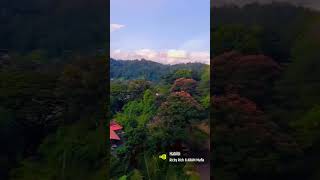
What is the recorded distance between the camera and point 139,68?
2385mm

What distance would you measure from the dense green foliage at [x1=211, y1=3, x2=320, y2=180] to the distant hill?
0.69 feet

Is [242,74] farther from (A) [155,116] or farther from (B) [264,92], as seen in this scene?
(A) [155,116]

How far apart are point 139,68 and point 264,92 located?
3.12 ft

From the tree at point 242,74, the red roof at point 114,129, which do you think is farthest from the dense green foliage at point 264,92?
the red roof at point 114,129

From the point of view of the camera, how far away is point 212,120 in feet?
7.73

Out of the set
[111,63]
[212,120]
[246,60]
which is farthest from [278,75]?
[111,63]

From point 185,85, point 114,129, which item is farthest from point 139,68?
point 114,129

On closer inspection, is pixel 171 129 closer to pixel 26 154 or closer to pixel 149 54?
pixel 149 54

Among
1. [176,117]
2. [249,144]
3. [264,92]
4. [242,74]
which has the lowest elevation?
[249,144]

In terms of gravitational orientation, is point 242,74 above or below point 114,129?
above

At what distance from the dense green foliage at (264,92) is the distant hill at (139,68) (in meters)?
0.21

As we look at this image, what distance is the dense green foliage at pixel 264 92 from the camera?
233 cm

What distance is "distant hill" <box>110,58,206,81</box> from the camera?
7.72 feet

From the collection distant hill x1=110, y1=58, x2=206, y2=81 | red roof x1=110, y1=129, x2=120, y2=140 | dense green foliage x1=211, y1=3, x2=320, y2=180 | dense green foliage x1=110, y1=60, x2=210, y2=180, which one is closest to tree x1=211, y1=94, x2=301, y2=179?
dense green foliage x1=211, y1=3, x2=320, y2=180
